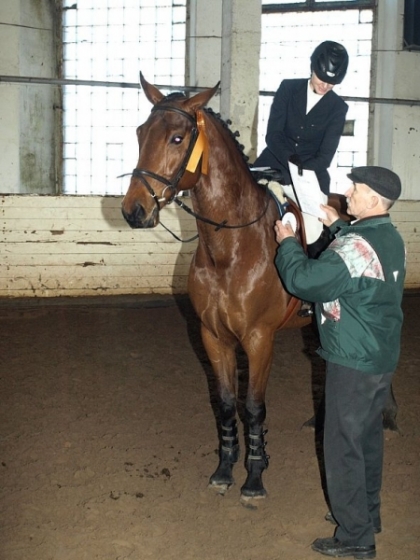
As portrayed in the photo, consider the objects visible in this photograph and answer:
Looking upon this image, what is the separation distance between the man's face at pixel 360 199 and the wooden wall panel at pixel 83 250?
5915 mm

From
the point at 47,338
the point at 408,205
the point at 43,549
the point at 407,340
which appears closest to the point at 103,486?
the point at 43,549

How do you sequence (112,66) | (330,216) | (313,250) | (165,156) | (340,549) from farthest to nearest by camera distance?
(112,66) < (313,250) < (330,216) < (165,156) < (340,549)

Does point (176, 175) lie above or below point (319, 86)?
below

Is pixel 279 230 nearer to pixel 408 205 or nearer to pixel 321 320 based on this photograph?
pixel 321 320

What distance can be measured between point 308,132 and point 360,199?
1419 mm

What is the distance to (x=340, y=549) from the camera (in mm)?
3309

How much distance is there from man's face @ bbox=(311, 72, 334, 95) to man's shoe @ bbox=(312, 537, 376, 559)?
2587 millimetres

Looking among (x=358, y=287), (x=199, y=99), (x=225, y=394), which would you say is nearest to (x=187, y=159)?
(x=199, y=99)

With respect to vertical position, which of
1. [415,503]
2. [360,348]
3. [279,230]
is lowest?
[415,503]

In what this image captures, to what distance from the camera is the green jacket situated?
3.01 metres

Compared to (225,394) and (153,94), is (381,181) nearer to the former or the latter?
(153,94)

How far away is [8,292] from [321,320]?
6480mm

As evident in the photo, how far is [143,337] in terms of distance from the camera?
290 inches

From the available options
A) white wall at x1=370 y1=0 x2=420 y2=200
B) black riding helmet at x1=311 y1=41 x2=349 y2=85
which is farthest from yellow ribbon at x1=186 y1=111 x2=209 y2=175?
white wall at x1=370 y1=0 x2=420 y2=200
